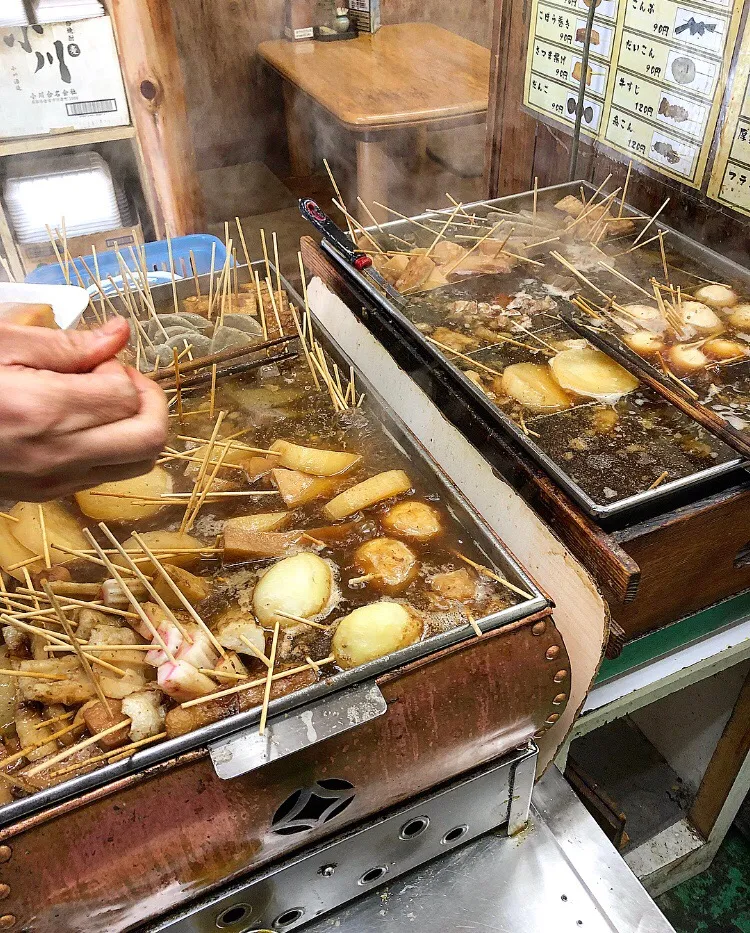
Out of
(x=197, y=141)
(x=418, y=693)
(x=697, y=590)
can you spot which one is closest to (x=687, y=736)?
(x=697, y=590)

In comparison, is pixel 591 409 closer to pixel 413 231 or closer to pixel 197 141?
pixel 413 231

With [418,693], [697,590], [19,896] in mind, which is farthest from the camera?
[697,590]

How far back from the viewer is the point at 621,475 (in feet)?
5.37

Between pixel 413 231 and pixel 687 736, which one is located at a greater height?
pixel 413 231

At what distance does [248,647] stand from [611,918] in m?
0.98

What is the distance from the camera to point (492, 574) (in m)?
1.46

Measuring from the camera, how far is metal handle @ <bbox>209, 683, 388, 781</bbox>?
1.16m

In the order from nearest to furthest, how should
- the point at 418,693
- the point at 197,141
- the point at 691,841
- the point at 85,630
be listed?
1. the point at 418,693
2. the point at 85,630
3. the point at 691,841
4. the point at 197,141

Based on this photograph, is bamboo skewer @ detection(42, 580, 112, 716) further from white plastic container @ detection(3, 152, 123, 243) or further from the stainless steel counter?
white plastic container @ detection(3, 152, 123, 243)

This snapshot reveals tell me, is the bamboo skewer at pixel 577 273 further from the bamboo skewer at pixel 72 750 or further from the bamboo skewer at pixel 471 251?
the bamboo skewer at pixel 72 750

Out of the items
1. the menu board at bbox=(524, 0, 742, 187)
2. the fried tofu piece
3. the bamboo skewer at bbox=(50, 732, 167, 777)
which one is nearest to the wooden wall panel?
the menu board at bbox=(524, 0, 742, 187)

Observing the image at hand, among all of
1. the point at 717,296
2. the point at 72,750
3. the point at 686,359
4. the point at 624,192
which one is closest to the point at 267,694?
the point at 72,750

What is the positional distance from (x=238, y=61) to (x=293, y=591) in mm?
5649

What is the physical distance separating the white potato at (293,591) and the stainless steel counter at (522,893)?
0.68 meters
